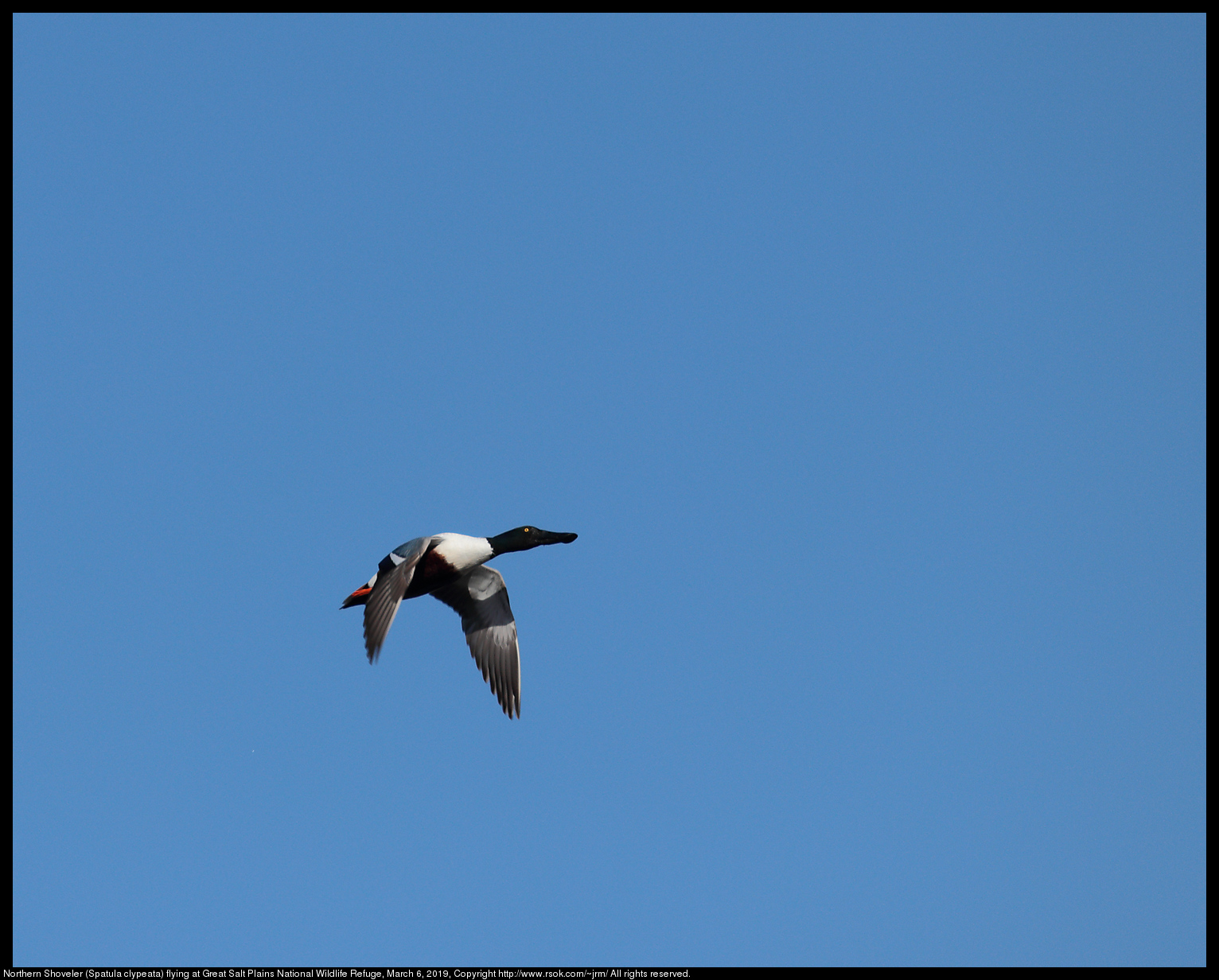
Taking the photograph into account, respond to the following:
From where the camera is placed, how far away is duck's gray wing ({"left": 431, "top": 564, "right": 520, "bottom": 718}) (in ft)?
61.0

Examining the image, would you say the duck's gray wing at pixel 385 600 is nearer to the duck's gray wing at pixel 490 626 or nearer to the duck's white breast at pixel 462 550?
the duck's white breast at pixel 462 550

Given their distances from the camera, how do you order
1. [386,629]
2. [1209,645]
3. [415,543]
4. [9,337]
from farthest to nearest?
[1209,645] < [9,337] < [415,543] < [386,629]

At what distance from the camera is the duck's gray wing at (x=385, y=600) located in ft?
48.5

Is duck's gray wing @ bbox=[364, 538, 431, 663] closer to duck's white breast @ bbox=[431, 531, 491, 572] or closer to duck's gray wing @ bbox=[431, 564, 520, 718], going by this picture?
duck's white breast @ bbox=[431, 531, 491, 572]

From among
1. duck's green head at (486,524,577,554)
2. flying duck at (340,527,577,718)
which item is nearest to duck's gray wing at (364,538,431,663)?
flying duck at (340,527,577,718)

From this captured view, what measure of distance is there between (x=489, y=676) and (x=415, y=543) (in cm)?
257

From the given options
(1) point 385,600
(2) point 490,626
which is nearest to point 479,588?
(2) point 490,626

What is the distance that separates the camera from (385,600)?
15.4 meters

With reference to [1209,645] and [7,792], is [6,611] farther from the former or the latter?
[1209,645]

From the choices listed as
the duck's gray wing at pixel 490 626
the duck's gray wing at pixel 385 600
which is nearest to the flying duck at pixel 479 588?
the duck's gray wing at pixel 490 626

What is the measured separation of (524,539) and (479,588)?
1.10 metres

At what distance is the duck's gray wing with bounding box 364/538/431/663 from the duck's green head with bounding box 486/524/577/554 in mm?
1444
